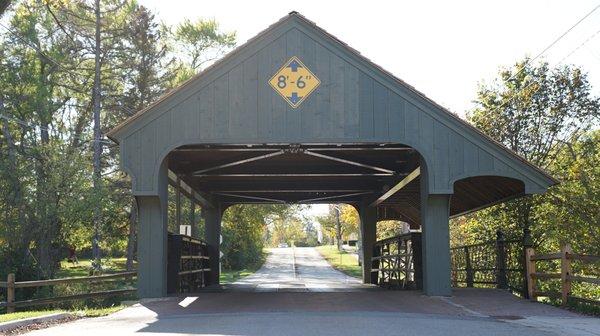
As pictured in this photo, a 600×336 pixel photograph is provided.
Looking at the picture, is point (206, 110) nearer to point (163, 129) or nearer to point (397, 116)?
point (163, 129)

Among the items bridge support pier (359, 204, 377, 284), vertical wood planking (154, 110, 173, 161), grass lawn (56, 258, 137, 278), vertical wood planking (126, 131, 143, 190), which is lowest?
grass lawn (56, 258, 137, 278)

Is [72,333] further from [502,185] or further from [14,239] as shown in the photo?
[14,239]

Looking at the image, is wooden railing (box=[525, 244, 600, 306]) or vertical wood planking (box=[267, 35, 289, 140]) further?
vertical wood planking (box=[267, 35, 289, 140])

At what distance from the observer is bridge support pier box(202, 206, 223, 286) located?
2512 cm

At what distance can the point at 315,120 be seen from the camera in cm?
1500

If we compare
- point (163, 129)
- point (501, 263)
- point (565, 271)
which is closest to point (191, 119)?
point (163, 129)

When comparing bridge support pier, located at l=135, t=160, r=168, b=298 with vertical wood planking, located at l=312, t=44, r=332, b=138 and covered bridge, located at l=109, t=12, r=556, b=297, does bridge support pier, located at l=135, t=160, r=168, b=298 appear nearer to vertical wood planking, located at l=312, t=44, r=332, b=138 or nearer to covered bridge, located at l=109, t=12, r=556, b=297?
covered bridge, located at l=109, t=12, r=556, b=297

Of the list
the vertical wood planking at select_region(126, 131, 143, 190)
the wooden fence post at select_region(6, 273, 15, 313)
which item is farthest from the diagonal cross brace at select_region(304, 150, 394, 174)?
the wooden fence post at select_region(6, 273, 15, 313)

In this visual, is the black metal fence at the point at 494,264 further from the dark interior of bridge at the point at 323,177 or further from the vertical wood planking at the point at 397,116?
the vertical wood planking at the point at 397,116

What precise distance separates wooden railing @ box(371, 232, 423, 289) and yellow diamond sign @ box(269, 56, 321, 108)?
18.0ft

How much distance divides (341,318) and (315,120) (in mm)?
5163

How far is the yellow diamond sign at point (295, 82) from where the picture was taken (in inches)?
590

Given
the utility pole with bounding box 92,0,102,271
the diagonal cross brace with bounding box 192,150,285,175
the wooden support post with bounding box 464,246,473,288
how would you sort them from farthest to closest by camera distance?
the utility pole with bounding box 92,0,102,271 → the wooden support post with bounding box 464,246,473,288 → the diagonal cross brace with bounding box 192,150,285,175

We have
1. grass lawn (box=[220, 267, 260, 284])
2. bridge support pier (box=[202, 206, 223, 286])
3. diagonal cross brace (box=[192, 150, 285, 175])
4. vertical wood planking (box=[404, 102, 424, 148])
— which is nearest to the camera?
vertical wood planking (box=[404, 102, 424, 148])
